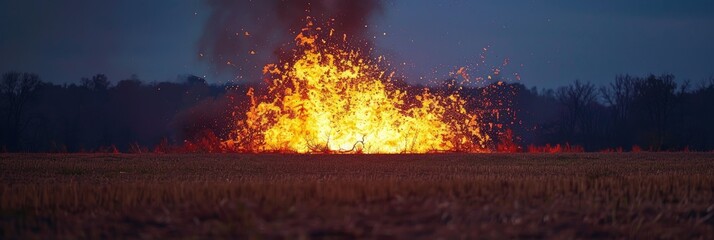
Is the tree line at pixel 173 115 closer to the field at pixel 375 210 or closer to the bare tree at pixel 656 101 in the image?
the bare tree at pixel 656 101

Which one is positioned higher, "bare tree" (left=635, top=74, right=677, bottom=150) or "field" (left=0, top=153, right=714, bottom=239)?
"bare tree" (left=635, top=74, right=677, bottom=150)

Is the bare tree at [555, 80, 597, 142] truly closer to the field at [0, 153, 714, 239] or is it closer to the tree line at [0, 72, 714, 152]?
the tree line at [0, 72, 714, 152]

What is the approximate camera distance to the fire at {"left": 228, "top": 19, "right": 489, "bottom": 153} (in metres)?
28.7

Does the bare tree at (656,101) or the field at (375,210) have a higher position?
the bare tree at (656,101)

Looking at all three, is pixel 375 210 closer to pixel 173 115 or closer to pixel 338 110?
pixel 338 110

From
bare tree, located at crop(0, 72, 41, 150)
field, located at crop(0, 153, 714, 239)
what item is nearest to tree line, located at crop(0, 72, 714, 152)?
bare tree, located at crop(0, 72, 41, 150)

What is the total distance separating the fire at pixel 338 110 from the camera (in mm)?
28734

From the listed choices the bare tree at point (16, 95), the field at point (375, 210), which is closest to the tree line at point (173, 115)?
the bare tree at point (16, 95)

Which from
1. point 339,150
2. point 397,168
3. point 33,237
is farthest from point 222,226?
point 339,150

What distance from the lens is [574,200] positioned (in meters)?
10.9

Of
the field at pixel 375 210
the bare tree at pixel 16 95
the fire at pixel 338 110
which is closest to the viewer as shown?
the field at pixel 375 210

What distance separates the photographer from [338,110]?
1123 inches

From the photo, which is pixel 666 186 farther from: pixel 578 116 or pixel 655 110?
pixel 578 116

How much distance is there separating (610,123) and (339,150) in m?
45.3
